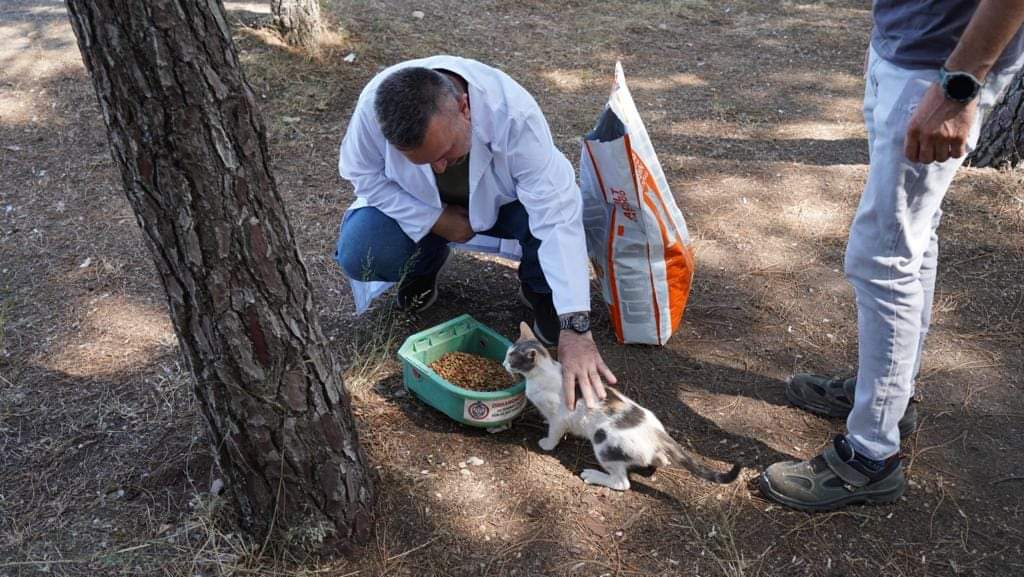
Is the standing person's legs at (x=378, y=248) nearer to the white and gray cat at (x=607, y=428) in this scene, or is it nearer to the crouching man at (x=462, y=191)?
the crouching man at (x=462, y=191)

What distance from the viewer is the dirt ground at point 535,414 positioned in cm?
212

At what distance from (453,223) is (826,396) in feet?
5.08

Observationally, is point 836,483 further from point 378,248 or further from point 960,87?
point 378,248

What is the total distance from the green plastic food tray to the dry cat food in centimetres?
4

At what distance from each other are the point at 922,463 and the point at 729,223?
177 cm

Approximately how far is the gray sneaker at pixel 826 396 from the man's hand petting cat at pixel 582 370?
78 cm

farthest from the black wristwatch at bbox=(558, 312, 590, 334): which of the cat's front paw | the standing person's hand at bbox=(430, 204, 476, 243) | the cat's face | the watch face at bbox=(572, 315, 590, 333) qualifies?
the standing person's hand at bbox=(430, 204, 476, 243)

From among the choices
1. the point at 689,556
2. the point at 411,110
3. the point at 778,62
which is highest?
the point at 411,110

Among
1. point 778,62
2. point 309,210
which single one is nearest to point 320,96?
point 309,210

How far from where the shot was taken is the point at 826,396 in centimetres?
258

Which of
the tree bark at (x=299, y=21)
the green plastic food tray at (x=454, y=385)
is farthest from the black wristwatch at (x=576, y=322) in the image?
the tree bark at (x=299, y=21)

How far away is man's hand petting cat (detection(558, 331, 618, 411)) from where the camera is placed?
2309mm

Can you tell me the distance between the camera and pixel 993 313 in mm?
3143

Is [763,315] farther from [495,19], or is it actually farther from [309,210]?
[495,19]
